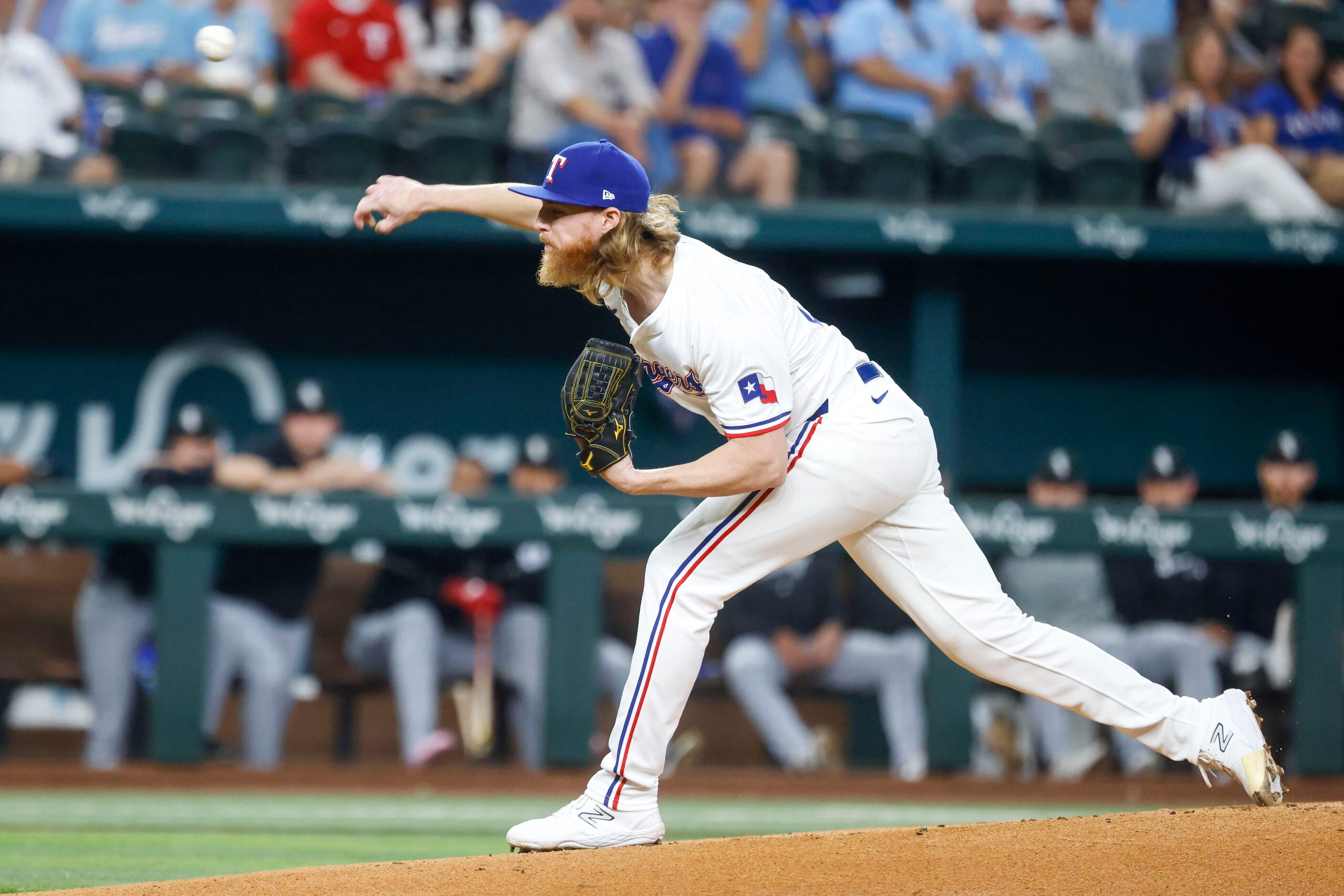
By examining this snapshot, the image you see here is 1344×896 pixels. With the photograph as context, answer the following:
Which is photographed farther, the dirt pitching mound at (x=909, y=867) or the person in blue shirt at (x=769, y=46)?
the person in blue shirt at (x=769, y=46)

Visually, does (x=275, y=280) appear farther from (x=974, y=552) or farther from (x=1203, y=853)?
(x=1203, y=853)

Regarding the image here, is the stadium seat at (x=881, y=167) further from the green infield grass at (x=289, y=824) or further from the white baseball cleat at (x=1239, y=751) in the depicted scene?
the white baseball cleat at (x=1239, y=751)

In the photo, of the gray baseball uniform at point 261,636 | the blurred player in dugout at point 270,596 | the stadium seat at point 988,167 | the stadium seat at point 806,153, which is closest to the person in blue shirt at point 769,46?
the stadium seat at point 806,153

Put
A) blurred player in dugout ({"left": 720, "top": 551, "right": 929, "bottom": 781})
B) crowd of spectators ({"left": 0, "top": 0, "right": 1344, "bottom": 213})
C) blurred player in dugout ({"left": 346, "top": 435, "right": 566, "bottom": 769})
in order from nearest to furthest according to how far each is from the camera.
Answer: blurred player in dugout ({"left": 346, "top": 435, "right": 566, "bottom": 769}), blurred player in dugout ({"left": 720, "top": 551, "right": 929, "bottom": 781}), crowd of spectators ({"left": 0, "top": 0, "right": 1344, "bottom": 213})

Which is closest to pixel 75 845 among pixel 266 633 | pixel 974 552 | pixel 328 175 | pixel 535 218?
pixel 266 633

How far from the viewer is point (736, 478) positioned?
317 cm

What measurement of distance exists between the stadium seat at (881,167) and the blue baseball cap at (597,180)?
182 inches

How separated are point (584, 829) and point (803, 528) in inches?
32.4

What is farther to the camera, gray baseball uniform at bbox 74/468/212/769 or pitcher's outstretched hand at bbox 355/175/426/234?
gray baseball uniform at bbox 74/468/212/769

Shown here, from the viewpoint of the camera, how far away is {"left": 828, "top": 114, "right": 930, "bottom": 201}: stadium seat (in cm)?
760

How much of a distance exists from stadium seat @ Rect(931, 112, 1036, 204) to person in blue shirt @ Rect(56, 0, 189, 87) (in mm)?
4131

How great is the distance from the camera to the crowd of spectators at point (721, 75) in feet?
24.6

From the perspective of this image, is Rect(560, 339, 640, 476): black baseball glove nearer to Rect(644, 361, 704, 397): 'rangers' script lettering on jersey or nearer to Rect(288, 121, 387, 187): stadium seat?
Rect(644, 361, 704, 397): 'rangers' script lettering on jersey

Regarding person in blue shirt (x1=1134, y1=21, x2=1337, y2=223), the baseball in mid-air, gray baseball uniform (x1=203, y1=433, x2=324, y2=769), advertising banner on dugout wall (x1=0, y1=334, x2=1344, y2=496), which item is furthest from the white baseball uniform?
person in blue shirt (x1=1134, y1=21, x2=1337, y2=223)
